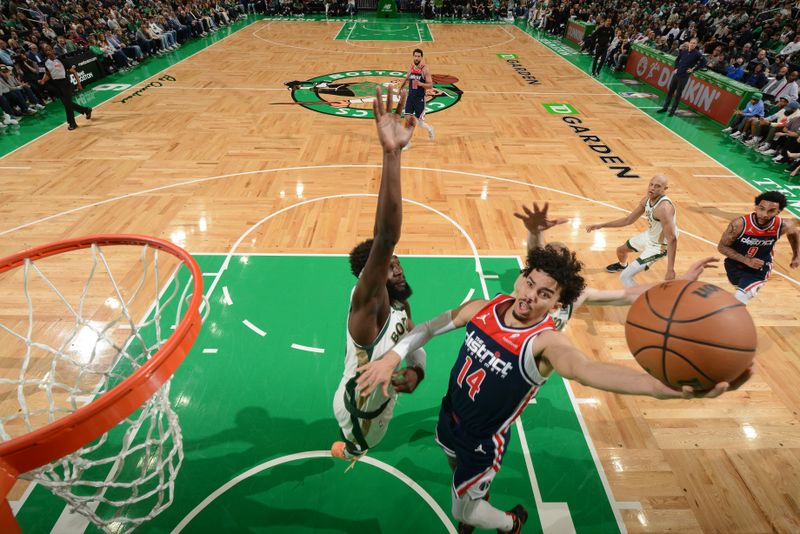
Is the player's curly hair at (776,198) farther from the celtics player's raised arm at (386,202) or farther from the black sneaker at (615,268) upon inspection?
the celtics player's raised arm at (386,202)

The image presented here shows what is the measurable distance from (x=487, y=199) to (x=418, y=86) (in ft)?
10.3

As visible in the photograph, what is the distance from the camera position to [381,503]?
3.27 meters

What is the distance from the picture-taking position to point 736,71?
1223 centimetres

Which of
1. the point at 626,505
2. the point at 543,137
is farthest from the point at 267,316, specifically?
the point at 543,137

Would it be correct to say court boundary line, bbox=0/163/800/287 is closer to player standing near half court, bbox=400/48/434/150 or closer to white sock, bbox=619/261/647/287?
player standing near half court, bbox=400/48/434/150

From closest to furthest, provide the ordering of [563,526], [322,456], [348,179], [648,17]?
1. [563,526]
2. [322,456]
3. [348,179]
4. [648,17]

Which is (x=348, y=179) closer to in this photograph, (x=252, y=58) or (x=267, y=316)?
(x=267, y=316)

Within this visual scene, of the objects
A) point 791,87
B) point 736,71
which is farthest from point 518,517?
point 736,71

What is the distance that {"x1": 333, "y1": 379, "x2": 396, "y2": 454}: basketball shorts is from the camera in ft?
9.05

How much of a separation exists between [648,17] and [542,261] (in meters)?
22.7

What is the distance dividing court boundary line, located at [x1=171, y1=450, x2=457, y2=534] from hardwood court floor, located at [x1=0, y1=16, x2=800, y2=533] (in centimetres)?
138

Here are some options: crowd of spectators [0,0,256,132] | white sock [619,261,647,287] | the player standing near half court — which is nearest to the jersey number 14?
white sock [619,261,647,287]

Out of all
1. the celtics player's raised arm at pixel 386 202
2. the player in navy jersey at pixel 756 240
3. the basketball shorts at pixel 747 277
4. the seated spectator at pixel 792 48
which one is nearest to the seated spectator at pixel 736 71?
the seated spectator at pixel 792 48

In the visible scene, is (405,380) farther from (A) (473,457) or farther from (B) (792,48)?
(B) (792,48)
